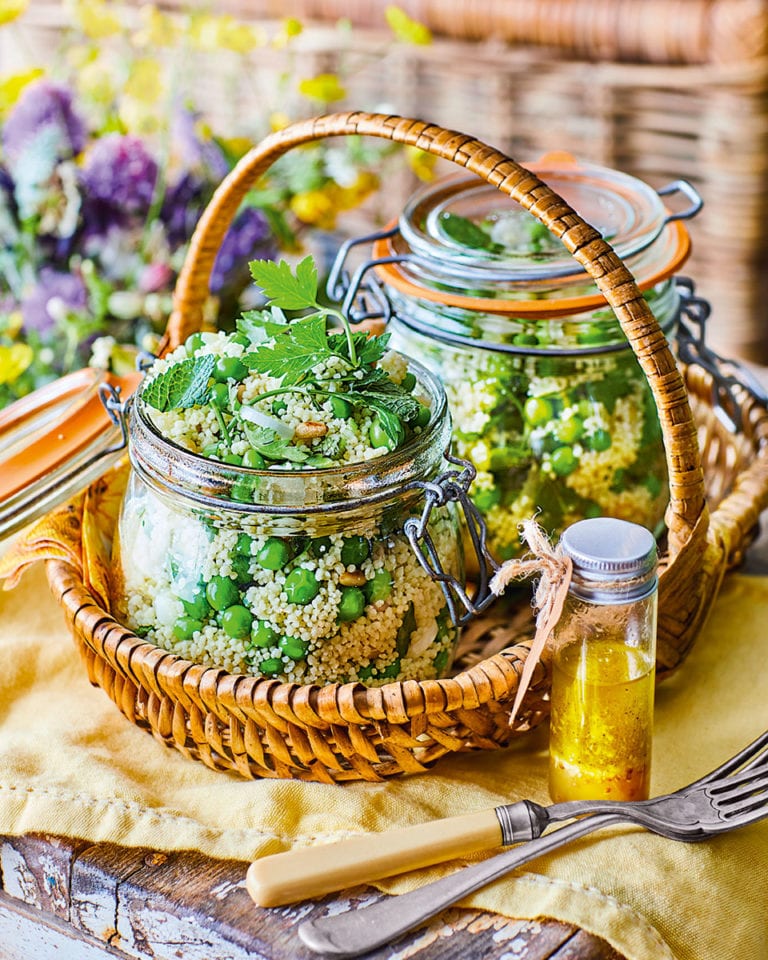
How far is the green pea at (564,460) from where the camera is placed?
99 cm

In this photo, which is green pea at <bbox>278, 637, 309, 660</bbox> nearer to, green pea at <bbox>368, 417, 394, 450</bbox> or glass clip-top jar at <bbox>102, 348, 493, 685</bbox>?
glass clip-top jar at <bbox>102, 348, 493, 685</bbox>

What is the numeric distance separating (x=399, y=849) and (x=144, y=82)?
3.57 feet

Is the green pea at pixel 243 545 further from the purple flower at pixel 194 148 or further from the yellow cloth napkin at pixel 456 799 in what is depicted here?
the purple flower at pixel 194 148

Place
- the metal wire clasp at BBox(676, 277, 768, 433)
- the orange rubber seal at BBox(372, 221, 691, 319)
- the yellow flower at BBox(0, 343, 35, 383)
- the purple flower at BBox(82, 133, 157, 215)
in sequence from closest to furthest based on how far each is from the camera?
1. the orange rubber seal at BBox(372, 221, 691, 319)
2. the metal wire clasp at BBox(676, 277, 768, 433)
3. the yellow flower at BBox(0, 343, 35, 383)
4. the purple flower at BBox(82, 133, 157, 215)

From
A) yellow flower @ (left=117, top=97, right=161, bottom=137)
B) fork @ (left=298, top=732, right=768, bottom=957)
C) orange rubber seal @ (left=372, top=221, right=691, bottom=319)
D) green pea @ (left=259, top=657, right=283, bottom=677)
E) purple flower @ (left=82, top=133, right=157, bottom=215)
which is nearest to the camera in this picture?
→ fork @ (left=298, top=732, right=768, bottom=957)


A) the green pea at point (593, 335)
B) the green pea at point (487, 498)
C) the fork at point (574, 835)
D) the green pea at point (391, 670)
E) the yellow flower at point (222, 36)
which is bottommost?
the fork at point (574, 835)

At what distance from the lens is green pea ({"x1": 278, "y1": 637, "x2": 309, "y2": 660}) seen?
82cm

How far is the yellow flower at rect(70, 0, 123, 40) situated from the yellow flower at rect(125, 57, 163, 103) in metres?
0.07

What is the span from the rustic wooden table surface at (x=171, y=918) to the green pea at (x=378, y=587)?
0.20m

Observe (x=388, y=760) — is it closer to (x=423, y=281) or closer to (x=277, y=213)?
(x=423, y=281)

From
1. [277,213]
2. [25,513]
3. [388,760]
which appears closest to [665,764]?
[388,760]

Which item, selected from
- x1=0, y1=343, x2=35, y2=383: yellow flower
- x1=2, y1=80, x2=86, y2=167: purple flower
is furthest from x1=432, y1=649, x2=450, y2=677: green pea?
x1=2, y1=80, x2=86, y2=167: purple flower

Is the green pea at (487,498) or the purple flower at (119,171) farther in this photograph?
the purple flower at (119,171)

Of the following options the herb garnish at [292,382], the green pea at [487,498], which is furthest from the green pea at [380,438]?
the green pea at [487,498]
